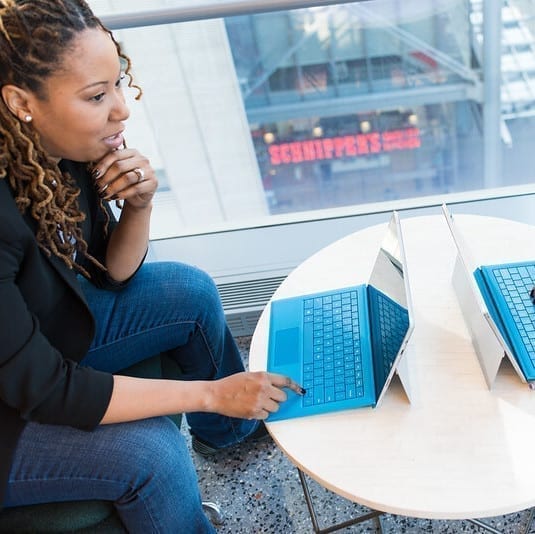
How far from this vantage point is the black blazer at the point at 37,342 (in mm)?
835

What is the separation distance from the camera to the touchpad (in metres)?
1.07

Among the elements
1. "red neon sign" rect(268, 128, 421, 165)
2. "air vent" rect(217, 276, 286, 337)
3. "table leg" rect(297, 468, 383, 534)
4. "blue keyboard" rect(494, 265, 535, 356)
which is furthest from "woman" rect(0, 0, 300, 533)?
"red neon sign" rect(268, 128, 421, 165)

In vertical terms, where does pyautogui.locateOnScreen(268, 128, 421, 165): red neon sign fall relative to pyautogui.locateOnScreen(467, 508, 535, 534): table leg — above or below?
above

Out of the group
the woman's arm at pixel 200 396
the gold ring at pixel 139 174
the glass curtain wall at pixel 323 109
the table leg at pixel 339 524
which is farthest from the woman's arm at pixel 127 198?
the glass curtain wall at pixel 323 109

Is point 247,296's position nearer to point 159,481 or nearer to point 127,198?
point 127,198

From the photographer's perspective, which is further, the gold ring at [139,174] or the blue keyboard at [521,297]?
the gold ring at [139,174]

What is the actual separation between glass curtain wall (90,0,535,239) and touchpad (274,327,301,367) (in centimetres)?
93

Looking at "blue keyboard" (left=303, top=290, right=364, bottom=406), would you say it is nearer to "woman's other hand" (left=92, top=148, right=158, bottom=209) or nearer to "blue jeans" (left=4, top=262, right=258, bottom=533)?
"blue jeans" (left=4, top=262, right=258, bottom=533)

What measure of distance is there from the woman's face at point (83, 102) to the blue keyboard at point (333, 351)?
Answer: 0.53 metres

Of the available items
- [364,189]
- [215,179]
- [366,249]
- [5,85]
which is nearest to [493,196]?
[364,189]

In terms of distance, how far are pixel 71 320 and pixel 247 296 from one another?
908 mm

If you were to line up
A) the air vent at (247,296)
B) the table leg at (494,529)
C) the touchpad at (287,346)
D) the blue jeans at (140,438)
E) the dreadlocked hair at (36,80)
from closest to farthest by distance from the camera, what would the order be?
the dreadlocked hair at (36,80) < the blue jeans at (140,438) < the touchpad at (287,346) < the table leg at (494,529) < the air vent at (247,296)

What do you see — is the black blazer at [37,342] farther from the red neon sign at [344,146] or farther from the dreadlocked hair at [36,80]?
the red neon sign at [344,146]

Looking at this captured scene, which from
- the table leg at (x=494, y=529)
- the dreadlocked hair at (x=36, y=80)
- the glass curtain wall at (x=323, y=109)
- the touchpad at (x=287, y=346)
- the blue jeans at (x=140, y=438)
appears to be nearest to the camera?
the dreadlocked hair at (x=36, y=80)
